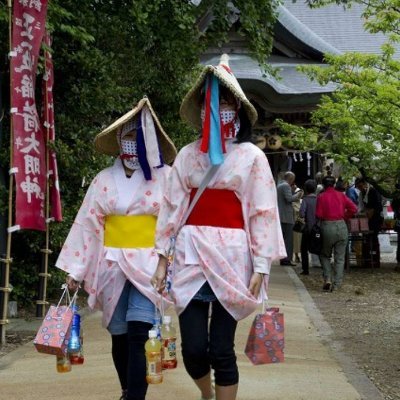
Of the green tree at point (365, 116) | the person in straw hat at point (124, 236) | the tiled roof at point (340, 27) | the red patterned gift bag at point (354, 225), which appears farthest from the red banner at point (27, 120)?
the tiled roof at point (340, 27)

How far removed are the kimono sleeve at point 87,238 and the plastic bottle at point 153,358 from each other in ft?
2.35

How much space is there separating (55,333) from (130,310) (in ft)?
1.45

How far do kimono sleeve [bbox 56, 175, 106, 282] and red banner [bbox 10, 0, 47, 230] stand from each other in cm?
284

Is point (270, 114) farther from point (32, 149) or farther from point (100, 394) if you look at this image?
point (100, 394)

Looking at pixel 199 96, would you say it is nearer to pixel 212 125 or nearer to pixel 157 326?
pixel 212 125

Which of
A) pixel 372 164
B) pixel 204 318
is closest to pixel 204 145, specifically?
pixel 204 318

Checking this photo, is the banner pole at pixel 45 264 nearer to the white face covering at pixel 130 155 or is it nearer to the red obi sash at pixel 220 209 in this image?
the white face covering at pixel 130 155

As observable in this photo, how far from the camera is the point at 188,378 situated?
6055 mm

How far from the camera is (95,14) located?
32.5 ft

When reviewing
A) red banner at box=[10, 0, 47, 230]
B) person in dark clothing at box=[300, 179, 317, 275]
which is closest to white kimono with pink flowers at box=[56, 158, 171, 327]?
red banner at box=[10, 0, 47, 230]

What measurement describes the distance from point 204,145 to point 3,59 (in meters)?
4.97

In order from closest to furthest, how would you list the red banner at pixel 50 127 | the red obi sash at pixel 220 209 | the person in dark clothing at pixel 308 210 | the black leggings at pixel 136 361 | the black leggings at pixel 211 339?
1. the black leggings at pixel 211 339
2. the red obi sash at pixel 220 209
3. the black leggings at pixel 136 361
4. the red banner at pixel 50 127
5. the person in dark clothing at pixel 308 210

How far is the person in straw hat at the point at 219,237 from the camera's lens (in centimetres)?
433

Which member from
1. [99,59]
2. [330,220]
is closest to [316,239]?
[330,220]
